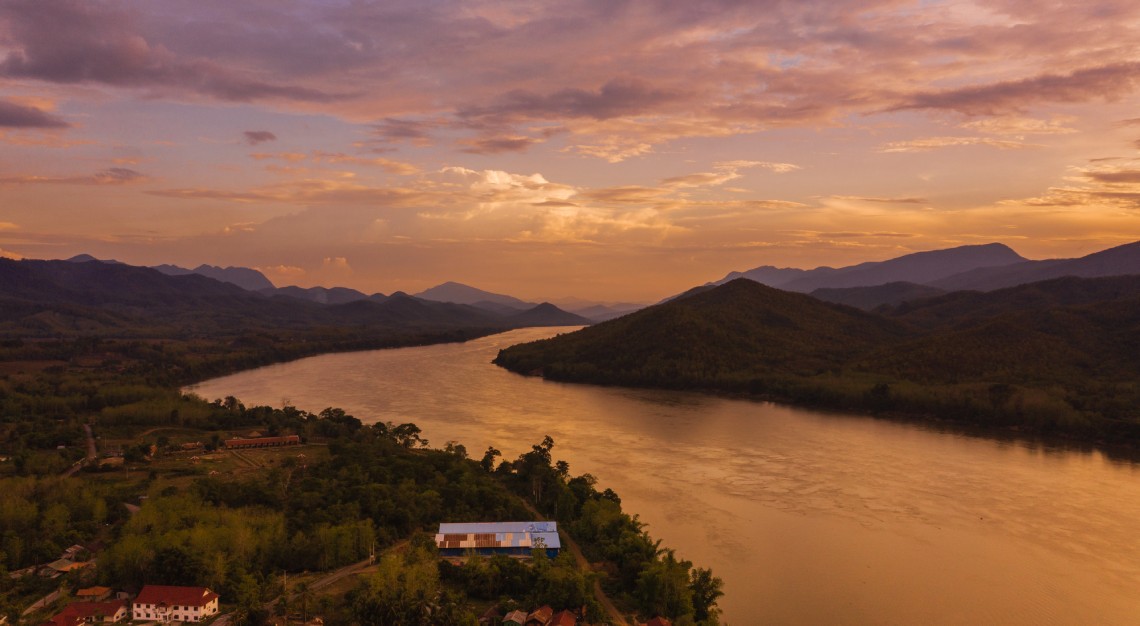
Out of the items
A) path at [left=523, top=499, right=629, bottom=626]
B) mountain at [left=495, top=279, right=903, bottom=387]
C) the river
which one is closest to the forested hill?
mountain at [left=495, top=279, right=903, bottom=387]

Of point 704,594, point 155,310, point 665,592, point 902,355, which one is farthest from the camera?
point 155,310

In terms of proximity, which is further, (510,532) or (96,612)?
(510,532)

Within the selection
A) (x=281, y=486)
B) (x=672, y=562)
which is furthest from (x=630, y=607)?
(x=281, y=486)

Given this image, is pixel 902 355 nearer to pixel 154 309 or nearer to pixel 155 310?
pixel 155 310

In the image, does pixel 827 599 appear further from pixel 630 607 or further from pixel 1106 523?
pixel 1106 523

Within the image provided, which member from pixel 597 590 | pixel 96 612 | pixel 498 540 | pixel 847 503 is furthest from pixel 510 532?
pixel 847 503

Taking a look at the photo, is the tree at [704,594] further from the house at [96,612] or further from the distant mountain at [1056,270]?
the distant mountain at [1056,270]
